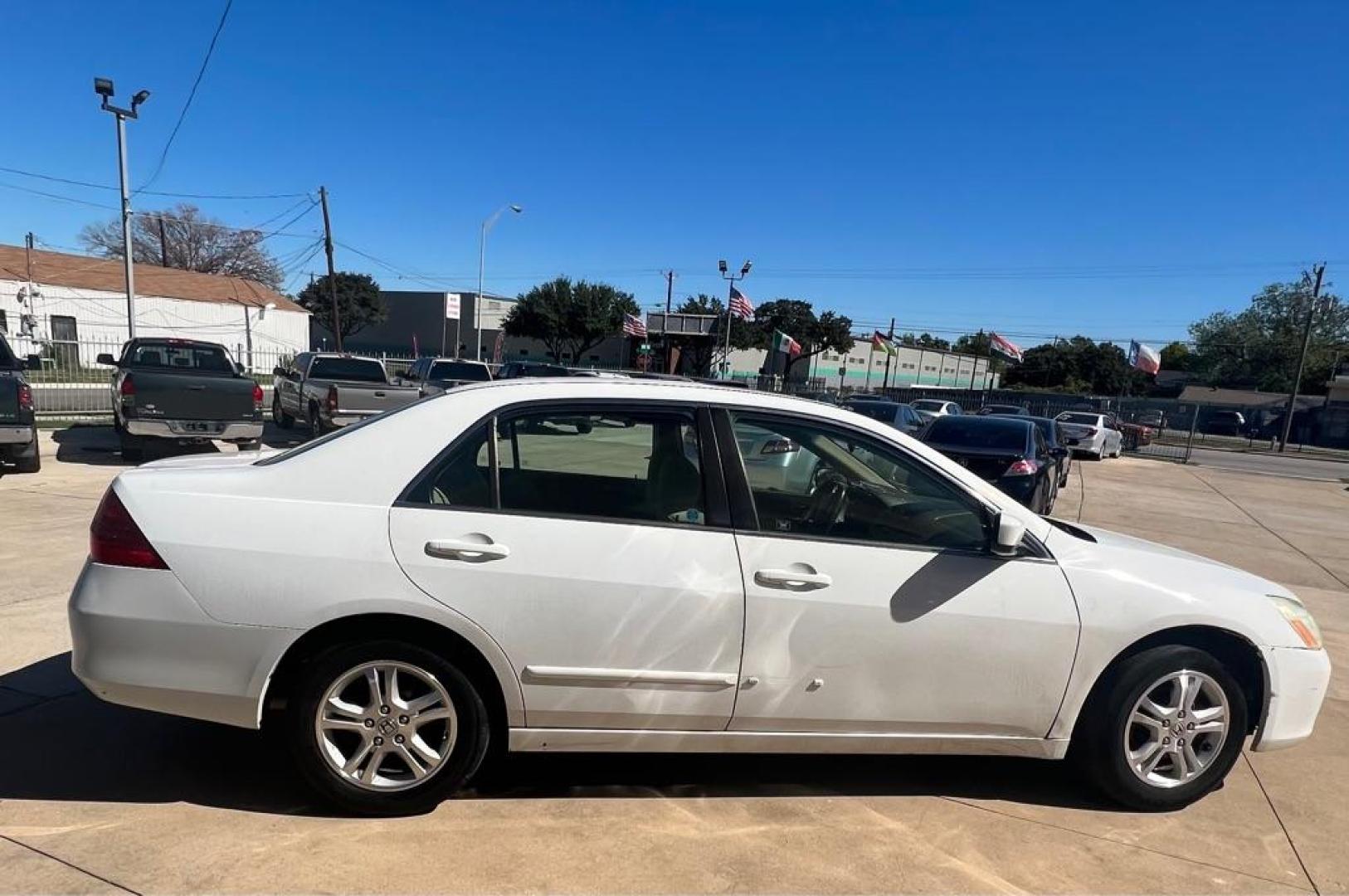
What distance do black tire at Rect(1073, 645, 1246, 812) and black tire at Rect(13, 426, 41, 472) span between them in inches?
443

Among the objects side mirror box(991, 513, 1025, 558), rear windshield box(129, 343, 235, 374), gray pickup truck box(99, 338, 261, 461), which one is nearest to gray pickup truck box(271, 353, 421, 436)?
rear windshield box(129, 343, 235, 374)

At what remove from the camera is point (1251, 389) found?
77.5m

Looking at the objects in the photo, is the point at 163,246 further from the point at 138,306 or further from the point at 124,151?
the point at 124,151

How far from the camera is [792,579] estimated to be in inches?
113

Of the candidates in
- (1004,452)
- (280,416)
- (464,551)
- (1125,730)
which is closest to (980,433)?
(1004,452)

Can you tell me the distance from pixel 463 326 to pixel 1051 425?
61579mm

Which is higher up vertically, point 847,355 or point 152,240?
point 152,240

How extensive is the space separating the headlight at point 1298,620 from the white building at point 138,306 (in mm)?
38974

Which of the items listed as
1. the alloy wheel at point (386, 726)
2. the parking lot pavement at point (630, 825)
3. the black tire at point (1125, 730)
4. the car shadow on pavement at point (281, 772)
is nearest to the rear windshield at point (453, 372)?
the parking lot pavement at point (630, 825)

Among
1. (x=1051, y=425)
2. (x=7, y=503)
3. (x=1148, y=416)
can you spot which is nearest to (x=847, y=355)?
(x=1148, y=416)

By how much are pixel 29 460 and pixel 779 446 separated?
10332mm

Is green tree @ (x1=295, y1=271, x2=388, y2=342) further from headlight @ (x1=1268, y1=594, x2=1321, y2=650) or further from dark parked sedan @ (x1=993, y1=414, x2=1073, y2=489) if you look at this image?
headlight @ (x1=1268, y1=594, x2=1321, y2=650)

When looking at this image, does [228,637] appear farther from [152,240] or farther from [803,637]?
[152,240]

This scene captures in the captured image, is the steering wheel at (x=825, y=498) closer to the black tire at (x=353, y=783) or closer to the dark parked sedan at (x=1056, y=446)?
the black tire at (x=353, y=783)
